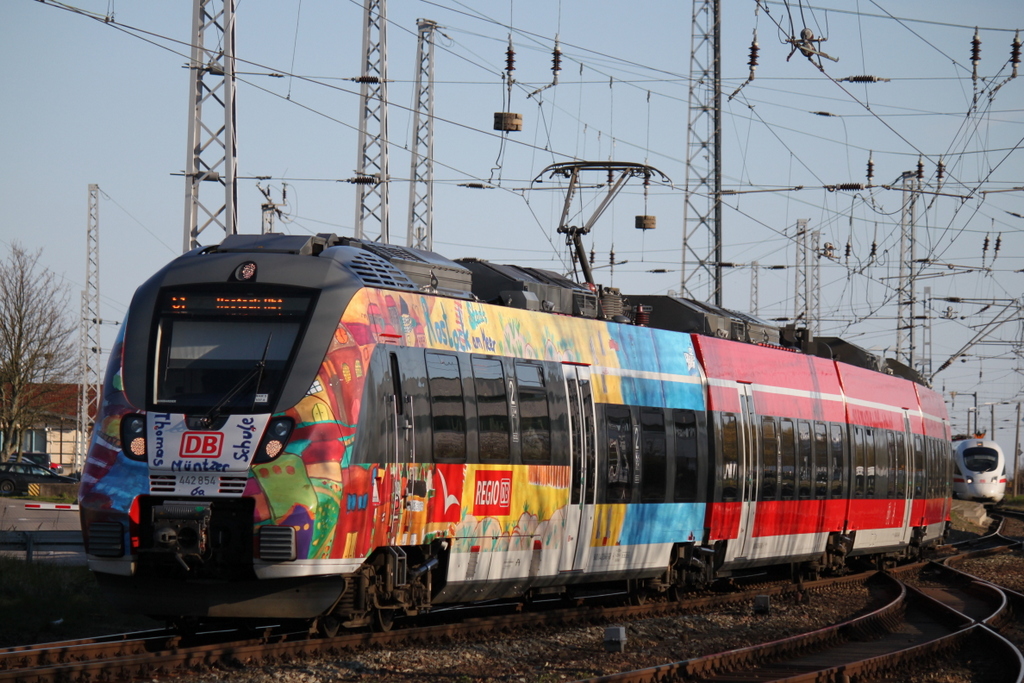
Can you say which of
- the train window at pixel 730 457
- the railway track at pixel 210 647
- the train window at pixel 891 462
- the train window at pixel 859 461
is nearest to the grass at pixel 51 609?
the railway track at pixel 210 647

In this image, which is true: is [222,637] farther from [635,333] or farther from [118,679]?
[635,333]

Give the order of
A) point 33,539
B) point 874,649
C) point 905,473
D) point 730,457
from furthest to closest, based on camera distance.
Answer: point 905,473, point 730,457, point 33,539, point 874,649

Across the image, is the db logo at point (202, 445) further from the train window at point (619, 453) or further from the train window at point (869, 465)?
the train window at point (869, 465)

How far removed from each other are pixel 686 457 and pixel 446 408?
5.86 metres

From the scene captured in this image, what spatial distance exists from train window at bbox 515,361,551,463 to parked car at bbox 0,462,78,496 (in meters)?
34.2

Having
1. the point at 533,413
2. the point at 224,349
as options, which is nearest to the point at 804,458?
the point at 533,413

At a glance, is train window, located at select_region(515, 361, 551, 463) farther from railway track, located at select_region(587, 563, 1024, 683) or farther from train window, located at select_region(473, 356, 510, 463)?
railway track, located at select_region(587, 563, 1024, 683)

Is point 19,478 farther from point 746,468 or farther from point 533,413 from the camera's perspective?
point 533,413

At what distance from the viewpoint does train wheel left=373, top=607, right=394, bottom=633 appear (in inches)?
502

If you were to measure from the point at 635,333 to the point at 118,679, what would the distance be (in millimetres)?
8940

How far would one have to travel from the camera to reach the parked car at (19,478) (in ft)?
149

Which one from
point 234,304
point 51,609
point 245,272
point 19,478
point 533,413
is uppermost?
point 245,272

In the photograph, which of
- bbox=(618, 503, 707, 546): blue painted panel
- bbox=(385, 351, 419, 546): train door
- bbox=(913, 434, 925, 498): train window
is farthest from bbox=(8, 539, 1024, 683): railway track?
bbox=(913, 434, 925, 498): train window

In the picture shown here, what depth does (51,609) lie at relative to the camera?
13836 millimetres
